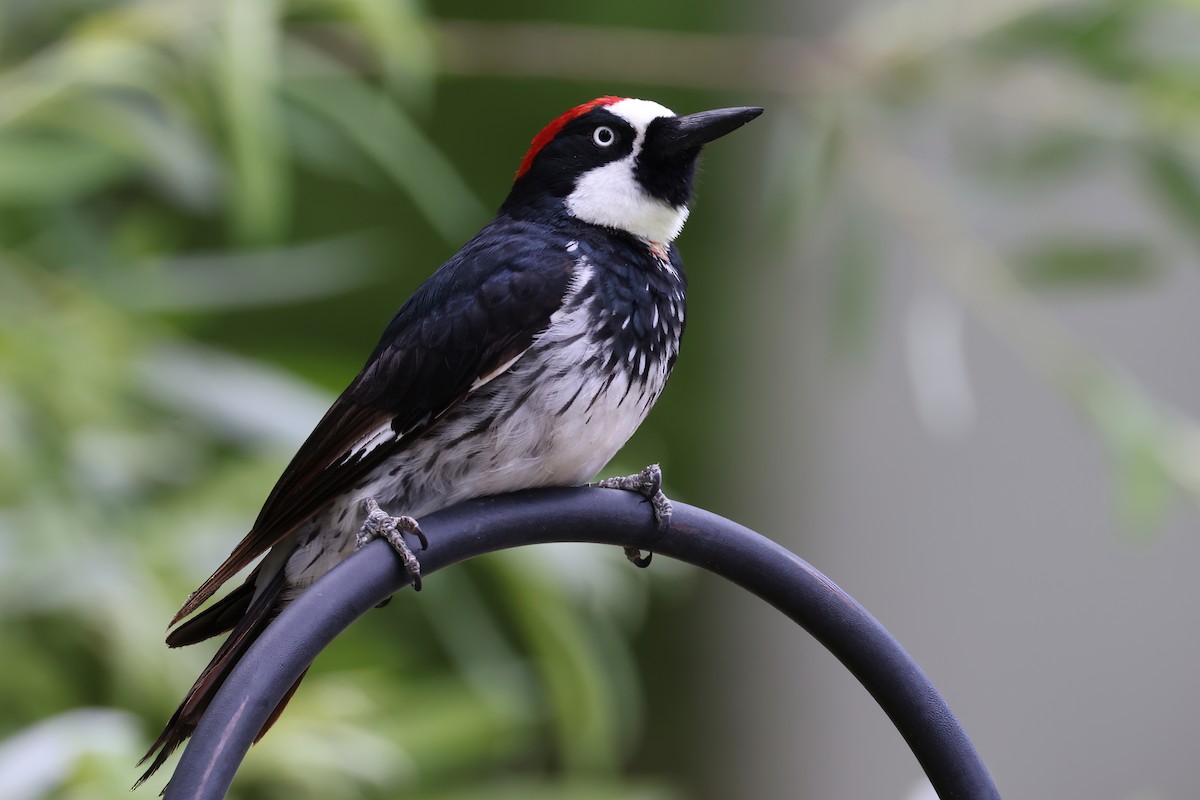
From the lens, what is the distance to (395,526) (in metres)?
0.96

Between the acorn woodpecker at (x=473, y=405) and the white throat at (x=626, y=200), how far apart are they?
45mm

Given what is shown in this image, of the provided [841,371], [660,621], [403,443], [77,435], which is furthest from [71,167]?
[660,621]

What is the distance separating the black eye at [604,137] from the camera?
124 centimetres

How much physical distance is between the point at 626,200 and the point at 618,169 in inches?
1.2

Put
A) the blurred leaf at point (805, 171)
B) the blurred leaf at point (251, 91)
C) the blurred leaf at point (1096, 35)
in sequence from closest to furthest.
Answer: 1. the blurred leaf at point (251, 91)
2. the blurred leaf at point (1096, 35)
3. the blurred leaf at point (805, 171)

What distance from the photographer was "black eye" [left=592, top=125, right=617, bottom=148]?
124 cm

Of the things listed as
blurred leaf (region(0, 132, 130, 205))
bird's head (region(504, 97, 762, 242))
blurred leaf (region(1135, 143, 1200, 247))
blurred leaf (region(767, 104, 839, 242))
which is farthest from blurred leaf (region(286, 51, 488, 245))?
blurred leaf (region(1135, 143, 1200, 247))

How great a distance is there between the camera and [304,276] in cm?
205

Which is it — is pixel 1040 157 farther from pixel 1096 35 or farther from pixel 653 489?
pixel 653 489

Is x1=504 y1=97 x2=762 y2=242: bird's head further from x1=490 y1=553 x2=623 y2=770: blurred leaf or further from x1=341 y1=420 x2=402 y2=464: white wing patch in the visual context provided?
x1=490 y1=553 x2=623 y2=770: blurred leaf

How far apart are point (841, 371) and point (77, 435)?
2.14 metres

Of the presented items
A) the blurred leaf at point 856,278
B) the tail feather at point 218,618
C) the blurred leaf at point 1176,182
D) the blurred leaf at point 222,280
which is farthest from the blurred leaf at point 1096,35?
the tail feather at point 218,618

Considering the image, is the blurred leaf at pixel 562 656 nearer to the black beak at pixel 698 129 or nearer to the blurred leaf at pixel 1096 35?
the black beak at pixel 698 129

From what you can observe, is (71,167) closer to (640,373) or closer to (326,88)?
(326,88)
